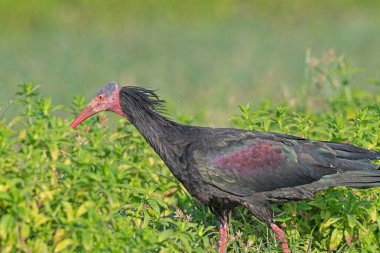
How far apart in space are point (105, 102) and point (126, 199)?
45.1 inches

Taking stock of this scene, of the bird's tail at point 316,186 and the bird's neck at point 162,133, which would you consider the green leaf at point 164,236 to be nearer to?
the bird's neck at point 162,133

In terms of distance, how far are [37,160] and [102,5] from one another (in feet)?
52.1

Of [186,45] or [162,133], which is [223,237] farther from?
[186,45]

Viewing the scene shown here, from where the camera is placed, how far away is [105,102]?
295 inches

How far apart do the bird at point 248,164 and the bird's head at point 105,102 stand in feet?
0.50

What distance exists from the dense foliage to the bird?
0.65ft

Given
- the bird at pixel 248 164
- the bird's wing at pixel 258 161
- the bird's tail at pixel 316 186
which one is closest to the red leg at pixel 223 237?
the bird at pixel 248 164

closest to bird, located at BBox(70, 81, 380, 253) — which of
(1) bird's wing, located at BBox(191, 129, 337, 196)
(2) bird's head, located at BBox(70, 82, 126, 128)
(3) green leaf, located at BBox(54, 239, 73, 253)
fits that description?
(1) bird's wing, located at BBox(191, 129, 337, 196)

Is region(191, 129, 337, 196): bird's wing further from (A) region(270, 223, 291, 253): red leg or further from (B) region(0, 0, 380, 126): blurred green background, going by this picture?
(B) region(0, 0, 380, 126): blurred green background

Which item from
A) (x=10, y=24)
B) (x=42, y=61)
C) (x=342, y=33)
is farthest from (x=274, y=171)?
(x=10, y=24)

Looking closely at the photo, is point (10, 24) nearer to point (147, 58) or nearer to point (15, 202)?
point (147, 58)

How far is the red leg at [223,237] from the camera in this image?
7.06 metres

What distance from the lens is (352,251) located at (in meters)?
6.93

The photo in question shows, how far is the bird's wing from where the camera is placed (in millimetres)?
7125
